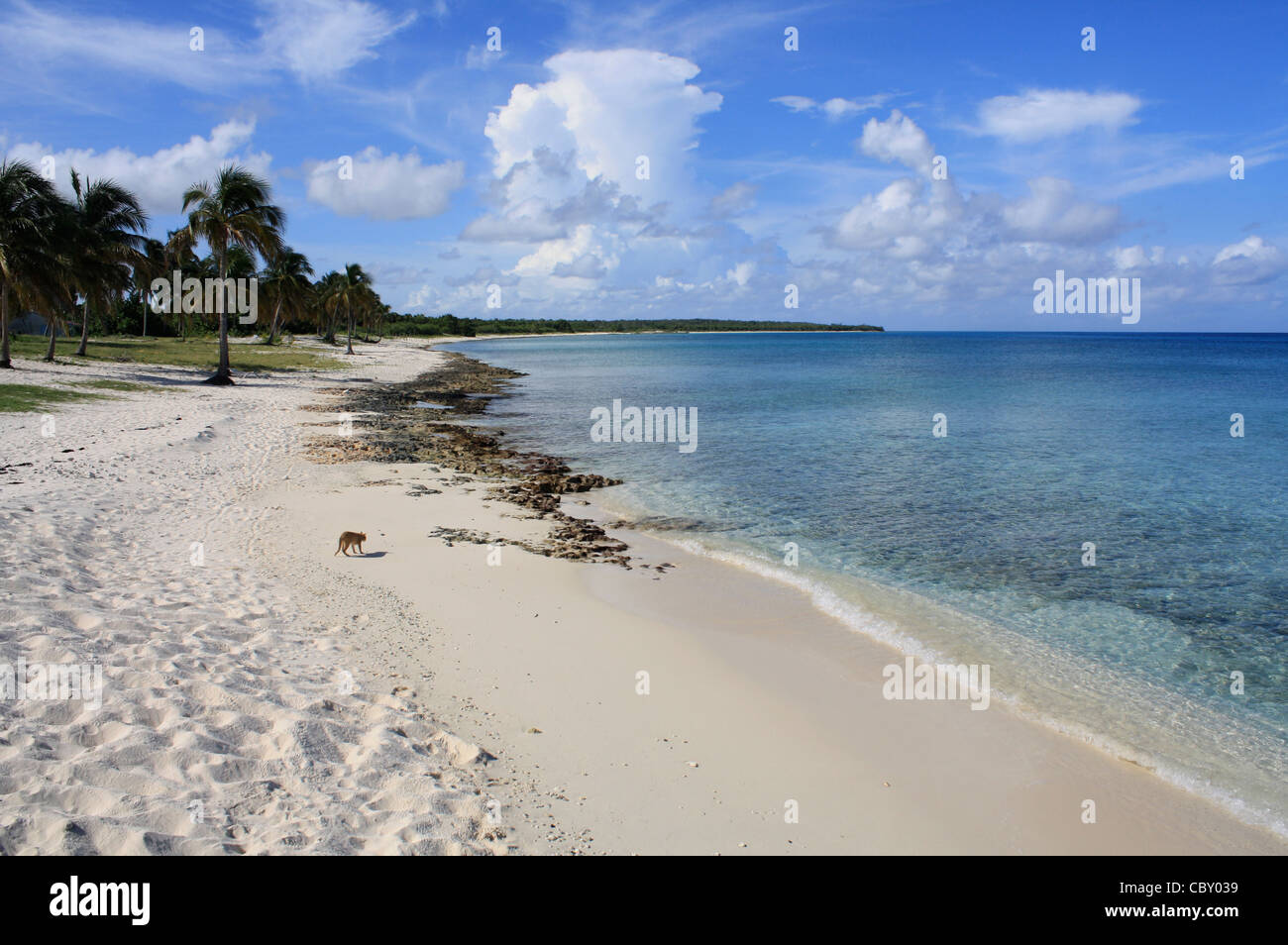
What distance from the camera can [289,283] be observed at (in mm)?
71438

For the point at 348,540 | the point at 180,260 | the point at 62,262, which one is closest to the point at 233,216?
the point at 62,262

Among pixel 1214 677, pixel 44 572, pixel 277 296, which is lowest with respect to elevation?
pixel 1214 677

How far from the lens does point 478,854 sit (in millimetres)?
4879

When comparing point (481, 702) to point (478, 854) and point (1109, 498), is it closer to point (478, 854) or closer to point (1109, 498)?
point (478, 854)

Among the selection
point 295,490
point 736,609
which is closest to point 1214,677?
point 736,609

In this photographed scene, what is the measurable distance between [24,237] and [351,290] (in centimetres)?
5663

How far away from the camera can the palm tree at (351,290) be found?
86.8 meters

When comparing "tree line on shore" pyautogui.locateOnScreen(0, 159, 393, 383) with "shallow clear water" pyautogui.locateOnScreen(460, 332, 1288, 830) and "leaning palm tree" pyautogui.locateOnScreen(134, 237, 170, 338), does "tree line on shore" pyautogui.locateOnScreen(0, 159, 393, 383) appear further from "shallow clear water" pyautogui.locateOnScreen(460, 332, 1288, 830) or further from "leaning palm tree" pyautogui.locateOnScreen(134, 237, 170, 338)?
"shallow clear water" pyautogui.locateOnScreen(460, 332, 1288, 830)

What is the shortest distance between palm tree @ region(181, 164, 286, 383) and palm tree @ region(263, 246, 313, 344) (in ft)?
121

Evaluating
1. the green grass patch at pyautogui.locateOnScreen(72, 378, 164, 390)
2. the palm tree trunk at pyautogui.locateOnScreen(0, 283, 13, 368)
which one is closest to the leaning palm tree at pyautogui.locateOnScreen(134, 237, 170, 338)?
the palm tree trunk at pyautogui.locateOnScreen(0, 283, 13, 368)

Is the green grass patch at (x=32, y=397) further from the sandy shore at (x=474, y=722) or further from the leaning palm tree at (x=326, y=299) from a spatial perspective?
the leaning palm tree at (x=326, y=299)

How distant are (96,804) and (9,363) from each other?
36.3 m

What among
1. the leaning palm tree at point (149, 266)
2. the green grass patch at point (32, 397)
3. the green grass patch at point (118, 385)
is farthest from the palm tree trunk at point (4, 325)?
the leaning palm tree at point (149, 266)

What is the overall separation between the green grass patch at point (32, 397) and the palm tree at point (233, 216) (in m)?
10.8
